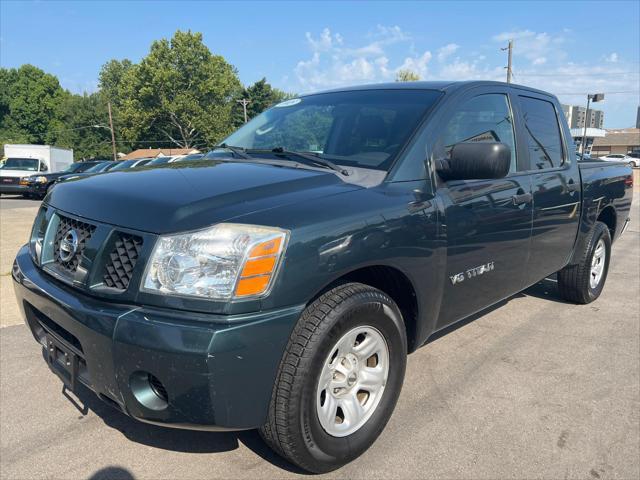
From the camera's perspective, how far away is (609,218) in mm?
5168

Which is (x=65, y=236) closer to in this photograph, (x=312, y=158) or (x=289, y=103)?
(x=312, y=158)

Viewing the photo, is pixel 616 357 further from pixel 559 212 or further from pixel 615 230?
pixel 615 230

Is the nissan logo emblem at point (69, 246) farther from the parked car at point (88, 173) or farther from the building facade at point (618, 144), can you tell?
the building facade at point (618, 144)

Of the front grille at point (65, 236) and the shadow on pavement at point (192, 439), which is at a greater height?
the front grille at point (65, 236)

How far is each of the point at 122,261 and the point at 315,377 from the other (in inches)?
36.2

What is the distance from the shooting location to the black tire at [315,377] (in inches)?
77.7

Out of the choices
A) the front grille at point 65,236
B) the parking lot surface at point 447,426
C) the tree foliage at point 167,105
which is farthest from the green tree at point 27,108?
the front grille at point 65,236

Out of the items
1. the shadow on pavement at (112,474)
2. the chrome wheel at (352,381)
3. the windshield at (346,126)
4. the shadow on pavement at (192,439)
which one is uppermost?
the windshield at (346,126)

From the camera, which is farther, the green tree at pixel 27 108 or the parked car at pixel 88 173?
the green tree at pixel 27 108

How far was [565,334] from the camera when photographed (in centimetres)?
416

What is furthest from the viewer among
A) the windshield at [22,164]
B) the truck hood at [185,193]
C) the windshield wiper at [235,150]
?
the windshield at [22,164]

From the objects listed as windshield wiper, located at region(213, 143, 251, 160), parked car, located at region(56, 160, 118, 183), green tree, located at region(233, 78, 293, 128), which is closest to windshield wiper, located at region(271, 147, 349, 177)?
windshield wiper, located at region(213, 143, 251, 160)

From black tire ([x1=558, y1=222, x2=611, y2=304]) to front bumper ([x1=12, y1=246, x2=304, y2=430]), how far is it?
145 inches

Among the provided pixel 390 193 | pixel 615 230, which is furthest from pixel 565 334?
pixel 390 193
